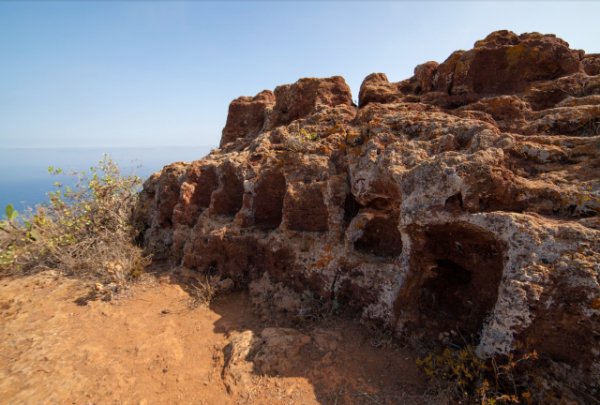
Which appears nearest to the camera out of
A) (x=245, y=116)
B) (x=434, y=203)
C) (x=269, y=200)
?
(x=434, y=203)

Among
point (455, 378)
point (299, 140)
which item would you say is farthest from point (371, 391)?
point (299, 140)

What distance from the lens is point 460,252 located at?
12.1ft

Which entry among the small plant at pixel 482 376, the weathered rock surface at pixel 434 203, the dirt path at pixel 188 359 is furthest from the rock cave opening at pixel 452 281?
the dirt path at pixel 188 359

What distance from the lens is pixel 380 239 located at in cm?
465

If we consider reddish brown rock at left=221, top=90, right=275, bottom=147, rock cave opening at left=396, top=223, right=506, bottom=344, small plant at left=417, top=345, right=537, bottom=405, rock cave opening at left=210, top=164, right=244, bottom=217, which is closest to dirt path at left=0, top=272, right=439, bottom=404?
small plant at left=417, top=345, right=537, bottom=405

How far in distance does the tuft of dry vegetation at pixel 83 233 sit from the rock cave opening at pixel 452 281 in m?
5.21

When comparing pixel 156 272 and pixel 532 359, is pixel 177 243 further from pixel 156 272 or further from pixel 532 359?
pixel 532 359

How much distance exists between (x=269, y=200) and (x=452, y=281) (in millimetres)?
3474

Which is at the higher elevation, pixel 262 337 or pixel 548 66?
pixel 548 66

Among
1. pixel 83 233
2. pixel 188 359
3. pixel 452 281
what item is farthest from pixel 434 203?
pixel 83 233

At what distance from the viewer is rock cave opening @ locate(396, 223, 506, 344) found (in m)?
3.43

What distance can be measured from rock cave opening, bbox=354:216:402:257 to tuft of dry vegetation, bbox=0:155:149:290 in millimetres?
4538

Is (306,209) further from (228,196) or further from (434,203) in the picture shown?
(434,203)

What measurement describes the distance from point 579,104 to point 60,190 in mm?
11156
